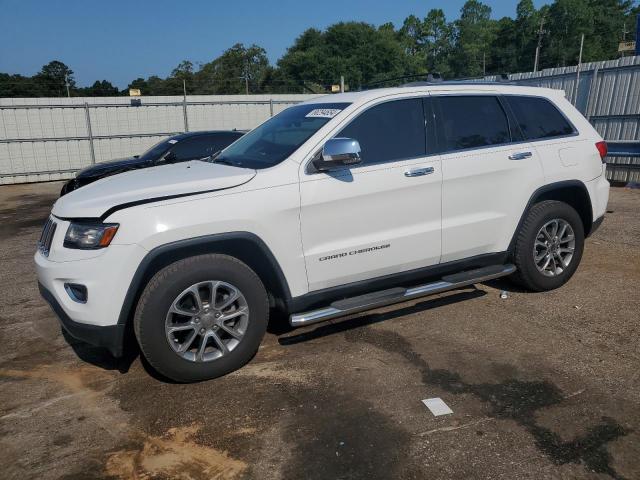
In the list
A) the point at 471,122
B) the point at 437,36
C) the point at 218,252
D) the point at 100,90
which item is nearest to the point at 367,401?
the point at 218,252

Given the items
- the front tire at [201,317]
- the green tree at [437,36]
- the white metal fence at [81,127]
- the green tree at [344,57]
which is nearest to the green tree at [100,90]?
the green tree at [344,57]

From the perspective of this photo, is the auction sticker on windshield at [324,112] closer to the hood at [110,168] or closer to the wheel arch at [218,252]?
the wheel arch at [218,252]

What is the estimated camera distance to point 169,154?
9391mm

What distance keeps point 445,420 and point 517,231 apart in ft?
7.39

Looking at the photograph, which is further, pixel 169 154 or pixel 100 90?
pixel 100 90

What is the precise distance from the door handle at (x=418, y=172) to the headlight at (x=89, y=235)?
2129 millimetres

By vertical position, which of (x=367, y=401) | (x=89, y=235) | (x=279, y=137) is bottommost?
(x=367, y=401)

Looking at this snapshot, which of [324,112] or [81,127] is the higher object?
[324,112]

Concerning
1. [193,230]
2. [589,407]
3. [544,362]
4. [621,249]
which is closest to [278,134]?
[193,230]

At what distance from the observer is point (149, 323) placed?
3.26 metres

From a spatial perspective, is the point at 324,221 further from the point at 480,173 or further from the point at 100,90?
the point at 100,90

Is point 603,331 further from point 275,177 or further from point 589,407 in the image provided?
point 275,177

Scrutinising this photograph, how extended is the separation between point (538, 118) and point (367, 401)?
10.3ft

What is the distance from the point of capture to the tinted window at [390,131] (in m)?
3.95
